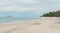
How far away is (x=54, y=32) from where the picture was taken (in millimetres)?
16578

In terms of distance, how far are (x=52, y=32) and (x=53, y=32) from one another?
0.32 feet

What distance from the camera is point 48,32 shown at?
660 inches

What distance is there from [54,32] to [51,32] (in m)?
0.28

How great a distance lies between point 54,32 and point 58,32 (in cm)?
36

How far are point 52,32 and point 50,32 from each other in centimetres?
18

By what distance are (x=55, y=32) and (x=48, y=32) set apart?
2.11 feet

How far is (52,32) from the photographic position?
16.7m

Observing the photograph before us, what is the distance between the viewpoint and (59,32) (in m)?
16.4

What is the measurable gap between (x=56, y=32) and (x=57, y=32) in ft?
0.29

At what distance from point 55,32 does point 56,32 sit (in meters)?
0.09

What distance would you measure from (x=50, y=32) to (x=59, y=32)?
821mm

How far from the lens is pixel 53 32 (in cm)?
1661

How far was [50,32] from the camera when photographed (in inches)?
658

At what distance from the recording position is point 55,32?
54.3 ft
